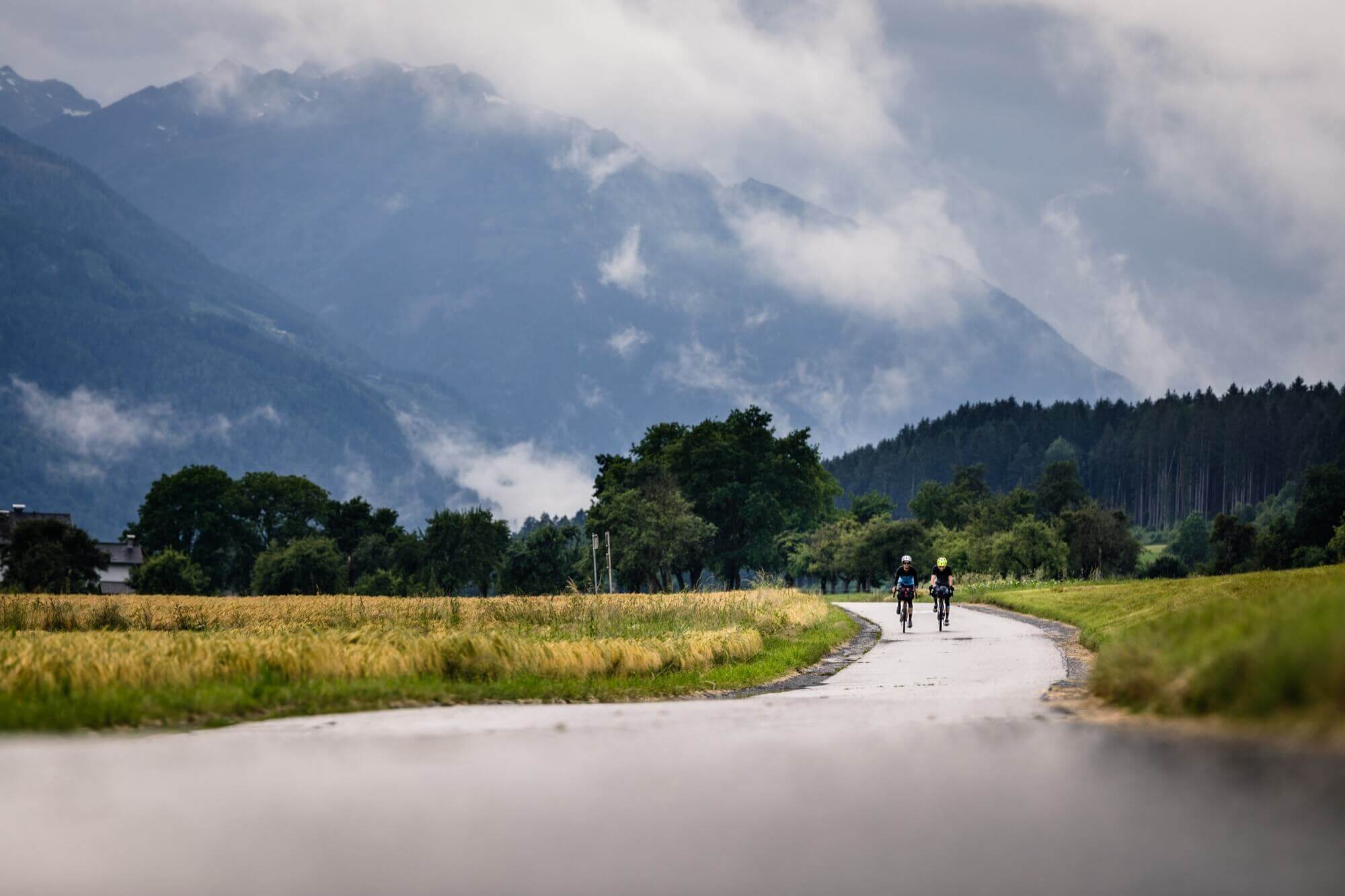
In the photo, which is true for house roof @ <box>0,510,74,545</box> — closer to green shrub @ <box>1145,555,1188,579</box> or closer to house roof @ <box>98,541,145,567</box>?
house roof @ <box>98,541,145,567</box>

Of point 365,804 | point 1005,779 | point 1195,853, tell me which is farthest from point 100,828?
point 1195,853

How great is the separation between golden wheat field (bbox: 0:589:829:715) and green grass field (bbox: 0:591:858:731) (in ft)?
0.11

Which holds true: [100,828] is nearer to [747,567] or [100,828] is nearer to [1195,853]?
[1195,853]

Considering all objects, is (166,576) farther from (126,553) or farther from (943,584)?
(943,584)

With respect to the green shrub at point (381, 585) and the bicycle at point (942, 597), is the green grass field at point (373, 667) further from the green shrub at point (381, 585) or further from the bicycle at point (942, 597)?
the green shrub at point (381, 585)

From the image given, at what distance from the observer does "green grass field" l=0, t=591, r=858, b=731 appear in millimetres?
14531

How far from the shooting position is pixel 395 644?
20.2m

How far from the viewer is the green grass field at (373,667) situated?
14.5 m

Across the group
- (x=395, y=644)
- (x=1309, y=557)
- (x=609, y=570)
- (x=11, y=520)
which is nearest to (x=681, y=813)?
(x=395, y=644)

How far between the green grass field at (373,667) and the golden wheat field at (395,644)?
0.03 m

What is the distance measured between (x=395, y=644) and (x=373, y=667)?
6.52 ft

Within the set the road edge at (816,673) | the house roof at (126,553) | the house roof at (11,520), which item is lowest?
the road edge at (816,673)

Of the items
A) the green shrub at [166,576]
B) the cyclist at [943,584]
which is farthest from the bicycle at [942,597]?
the green shrub at [166,576]

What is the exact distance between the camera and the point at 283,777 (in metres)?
9.76
